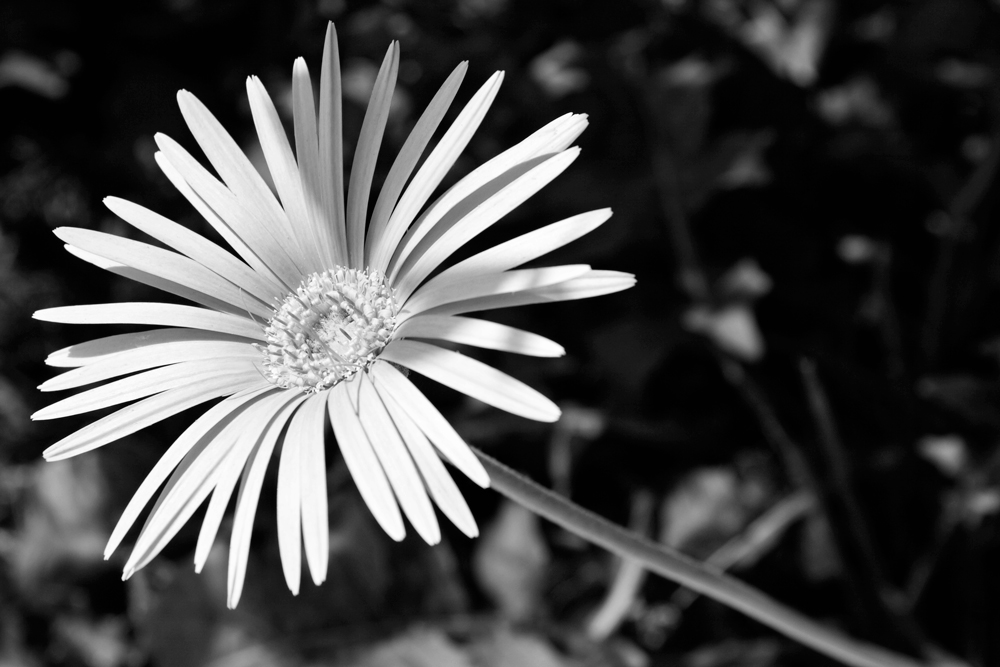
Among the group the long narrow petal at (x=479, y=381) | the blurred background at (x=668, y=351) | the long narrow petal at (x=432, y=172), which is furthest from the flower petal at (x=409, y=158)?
the blurred background at (x=668, y=351)

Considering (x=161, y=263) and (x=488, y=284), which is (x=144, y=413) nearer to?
(x=161, y=263)

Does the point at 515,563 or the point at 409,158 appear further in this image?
the point at 515,563

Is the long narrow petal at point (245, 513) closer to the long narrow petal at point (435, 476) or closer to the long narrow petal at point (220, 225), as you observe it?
the long narrow petal at point (435, 476)

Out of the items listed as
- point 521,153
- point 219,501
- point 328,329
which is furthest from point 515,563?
point 521,153

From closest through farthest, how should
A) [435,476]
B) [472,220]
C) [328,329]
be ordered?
[435,476] → [472,220] → [328,329]

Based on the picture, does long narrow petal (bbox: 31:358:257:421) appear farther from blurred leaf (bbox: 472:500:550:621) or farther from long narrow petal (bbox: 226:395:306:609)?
blurred leaf (bbox: 472:500:550:621)

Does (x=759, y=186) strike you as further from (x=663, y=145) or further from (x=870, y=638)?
(x=870, y=638)
